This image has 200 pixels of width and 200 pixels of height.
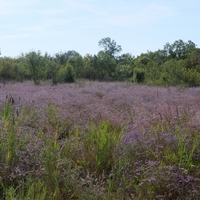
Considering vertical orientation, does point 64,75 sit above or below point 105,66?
below

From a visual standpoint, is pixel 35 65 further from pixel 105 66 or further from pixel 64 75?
pixel 105 66

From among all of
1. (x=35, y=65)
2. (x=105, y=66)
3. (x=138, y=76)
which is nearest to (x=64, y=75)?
(x=35, y=65)

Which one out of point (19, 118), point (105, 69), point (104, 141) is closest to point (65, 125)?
point (19, 118)

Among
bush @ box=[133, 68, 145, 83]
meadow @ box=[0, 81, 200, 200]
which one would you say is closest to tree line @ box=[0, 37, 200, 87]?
bush @ box=[133, 68, 145, 83]

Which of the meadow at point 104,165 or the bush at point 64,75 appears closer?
the meadow at point 104,165

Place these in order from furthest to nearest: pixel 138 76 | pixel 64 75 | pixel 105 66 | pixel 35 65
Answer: pixel 105 66, pixel 64 75, pixel 138 76, pixel 35 65

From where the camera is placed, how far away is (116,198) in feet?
11.0

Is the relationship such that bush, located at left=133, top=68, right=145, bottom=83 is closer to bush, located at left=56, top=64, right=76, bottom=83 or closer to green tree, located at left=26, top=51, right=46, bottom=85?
bush, located at left=56, top=64, right=76, bottom=83

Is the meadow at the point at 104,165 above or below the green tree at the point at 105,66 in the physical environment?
below

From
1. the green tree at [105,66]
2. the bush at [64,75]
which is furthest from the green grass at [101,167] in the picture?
the green tree at [105,66]

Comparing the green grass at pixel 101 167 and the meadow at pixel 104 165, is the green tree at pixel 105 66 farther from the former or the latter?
the green grass at pixel 101 167

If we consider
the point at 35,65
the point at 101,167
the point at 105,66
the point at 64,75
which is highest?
the point at 105,66

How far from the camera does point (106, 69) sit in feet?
156

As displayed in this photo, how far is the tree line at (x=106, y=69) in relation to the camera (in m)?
25.8
